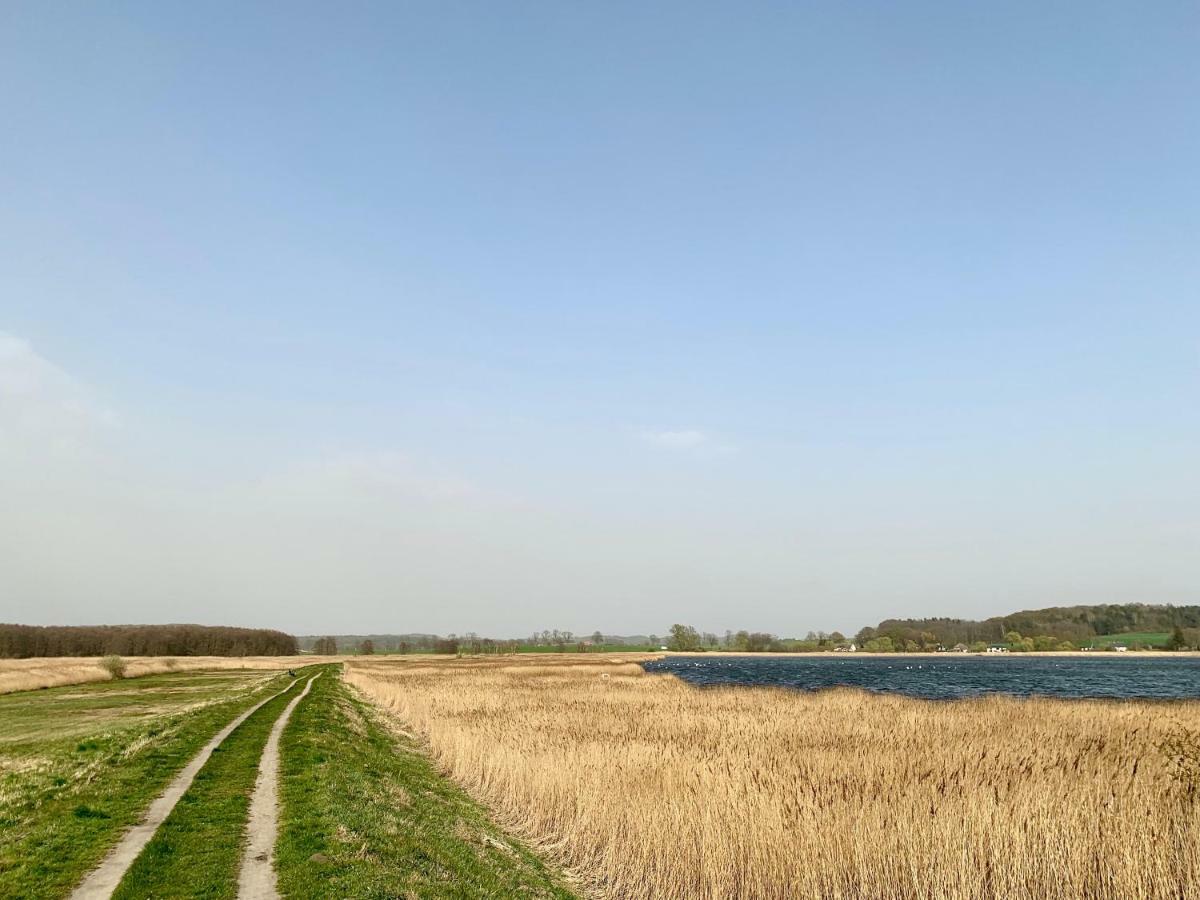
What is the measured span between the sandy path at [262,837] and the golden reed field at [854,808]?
19.1 feet

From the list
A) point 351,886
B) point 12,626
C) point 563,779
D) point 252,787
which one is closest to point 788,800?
point 563,779

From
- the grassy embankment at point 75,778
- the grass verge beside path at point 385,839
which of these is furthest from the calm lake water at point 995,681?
the grassy embankment at point 75,778

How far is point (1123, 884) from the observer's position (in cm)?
1085

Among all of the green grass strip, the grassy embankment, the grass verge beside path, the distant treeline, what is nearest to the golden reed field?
the grass verge beside path

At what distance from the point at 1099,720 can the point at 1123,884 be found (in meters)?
20.0

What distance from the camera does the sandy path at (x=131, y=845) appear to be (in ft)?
31.1

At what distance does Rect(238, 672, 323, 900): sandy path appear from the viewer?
384 inches

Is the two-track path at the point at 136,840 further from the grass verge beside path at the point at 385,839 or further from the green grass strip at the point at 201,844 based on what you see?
the grass verge beside path at the point at 385,839

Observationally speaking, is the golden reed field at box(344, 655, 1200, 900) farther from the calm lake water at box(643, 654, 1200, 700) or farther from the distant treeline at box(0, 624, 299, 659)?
the distant treeline at box(0, 624, 299, 659)

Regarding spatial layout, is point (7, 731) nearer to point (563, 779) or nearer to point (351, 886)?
point (563, 779)

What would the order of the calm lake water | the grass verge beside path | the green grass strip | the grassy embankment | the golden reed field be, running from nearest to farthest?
the green grass strip < the grass verge beside path < the grassy embankment < the golden reed field < the calm lake water

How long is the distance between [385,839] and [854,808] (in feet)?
28.1

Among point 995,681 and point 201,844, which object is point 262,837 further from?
point 995,681

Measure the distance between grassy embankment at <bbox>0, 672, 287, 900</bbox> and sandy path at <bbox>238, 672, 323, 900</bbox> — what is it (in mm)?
2087
